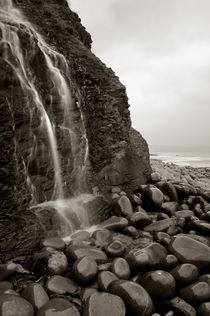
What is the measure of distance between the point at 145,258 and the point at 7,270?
256 centimetres

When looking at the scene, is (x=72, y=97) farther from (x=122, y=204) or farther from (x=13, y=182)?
(x=13, y=182)

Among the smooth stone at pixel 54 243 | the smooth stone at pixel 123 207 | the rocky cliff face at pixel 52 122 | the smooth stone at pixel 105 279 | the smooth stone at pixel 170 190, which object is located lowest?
the smooth stone at pixel 105 279

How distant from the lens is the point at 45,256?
5918 mm

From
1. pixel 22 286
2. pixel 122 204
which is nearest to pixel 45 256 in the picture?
pixel 22 286

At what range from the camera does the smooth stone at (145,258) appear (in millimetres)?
5664

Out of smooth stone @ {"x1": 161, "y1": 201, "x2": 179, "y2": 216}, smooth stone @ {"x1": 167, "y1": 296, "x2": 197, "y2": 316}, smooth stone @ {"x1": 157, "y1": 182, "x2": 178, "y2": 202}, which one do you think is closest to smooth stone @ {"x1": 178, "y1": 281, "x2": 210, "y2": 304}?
smooth stone @ {"x1": 167, "y1": 296, "x2": 197, "y2": 316}

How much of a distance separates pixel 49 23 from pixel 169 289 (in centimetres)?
1175

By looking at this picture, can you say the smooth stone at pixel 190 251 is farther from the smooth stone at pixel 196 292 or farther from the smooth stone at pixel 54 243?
the smooth stone at pixel 54 243

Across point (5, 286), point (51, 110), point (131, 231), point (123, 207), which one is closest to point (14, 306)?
point (5, 286)

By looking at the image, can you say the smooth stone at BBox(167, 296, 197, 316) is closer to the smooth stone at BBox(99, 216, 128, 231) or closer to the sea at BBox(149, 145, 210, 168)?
the smooth stone at BBox(99, 216, 128, 231)

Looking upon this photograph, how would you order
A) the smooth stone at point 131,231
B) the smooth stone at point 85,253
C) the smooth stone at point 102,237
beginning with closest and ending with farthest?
the smooth stone at point 85,253 < the smooth stone at point 102,237 < the smooth stone at point 131,231

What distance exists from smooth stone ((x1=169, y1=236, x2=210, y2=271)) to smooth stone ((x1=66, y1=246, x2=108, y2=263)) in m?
1.43

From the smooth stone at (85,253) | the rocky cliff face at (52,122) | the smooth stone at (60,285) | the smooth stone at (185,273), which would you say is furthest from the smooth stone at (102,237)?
the smooth stone at (185,273)

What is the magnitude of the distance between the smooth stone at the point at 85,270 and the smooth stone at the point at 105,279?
0.19 m
